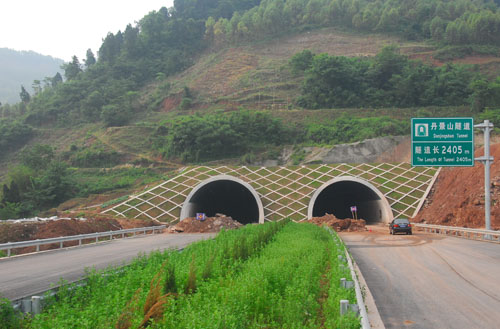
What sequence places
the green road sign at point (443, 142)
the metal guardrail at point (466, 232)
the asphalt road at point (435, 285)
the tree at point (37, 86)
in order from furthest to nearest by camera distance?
the tree at point (37, 86) < the green road sign at point (443, 142) < the metal guardrail at point (466, 232) < the asphalt road at point (435, 285)

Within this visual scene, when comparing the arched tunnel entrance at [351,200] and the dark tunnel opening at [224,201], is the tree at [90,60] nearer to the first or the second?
the dark tunnel opening at [224,201]

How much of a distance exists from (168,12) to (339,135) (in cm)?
8402

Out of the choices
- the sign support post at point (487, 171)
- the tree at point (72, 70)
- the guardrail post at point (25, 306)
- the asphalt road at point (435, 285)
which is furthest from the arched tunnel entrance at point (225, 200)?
the tree at point (72, 70)

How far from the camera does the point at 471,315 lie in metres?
8.23

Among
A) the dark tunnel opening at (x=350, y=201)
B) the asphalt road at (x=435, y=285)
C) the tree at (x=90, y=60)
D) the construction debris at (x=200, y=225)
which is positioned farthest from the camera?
the tree at (x=90, y=60)

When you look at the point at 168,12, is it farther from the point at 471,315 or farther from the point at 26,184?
the point at 471,315

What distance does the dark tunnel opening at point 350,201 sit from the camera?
130 feet

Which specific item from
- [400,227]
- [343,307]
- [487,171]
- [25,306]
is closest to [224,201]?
[400,227]

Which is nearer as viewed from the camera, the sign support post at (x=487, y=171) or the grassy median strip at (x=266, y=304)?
the grassy median strip at (x=266, y=304)

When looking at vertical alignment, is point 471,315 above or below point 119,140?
below

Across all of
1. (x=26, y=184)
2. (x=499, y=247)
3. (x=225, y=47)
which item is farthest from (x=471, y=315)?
(x=225, y=47)

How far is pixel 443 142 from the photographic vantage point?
26.0 m

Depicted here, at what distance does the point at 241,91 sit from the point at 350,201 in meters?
40.4

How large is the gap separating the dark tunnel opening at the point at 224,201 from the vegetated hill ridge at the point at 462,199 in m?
13.6
